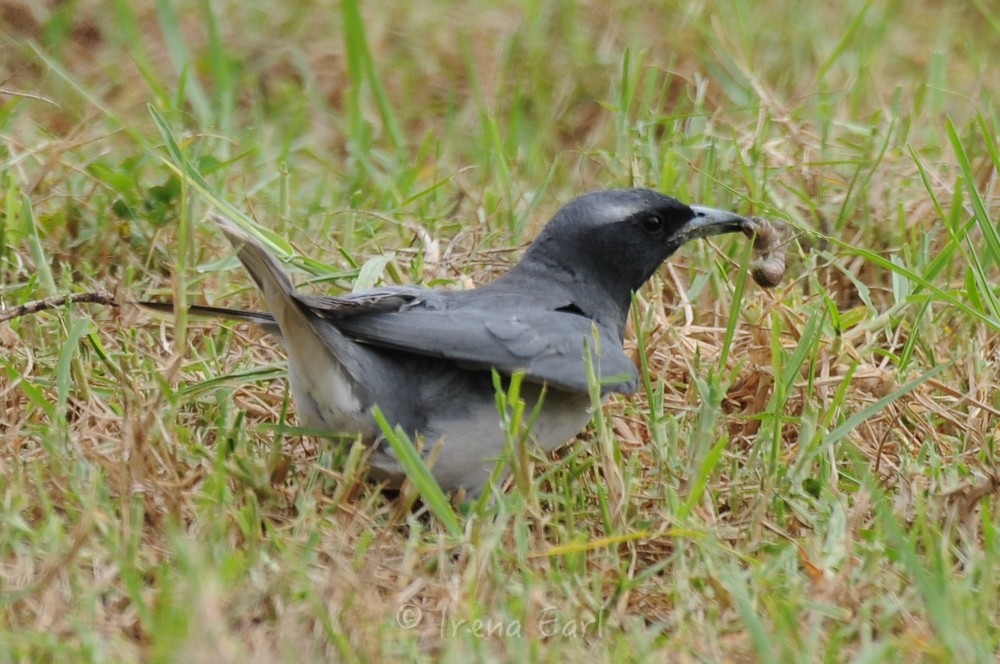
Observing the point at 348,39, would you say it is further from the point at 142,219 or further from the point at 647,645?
the point at 647,645

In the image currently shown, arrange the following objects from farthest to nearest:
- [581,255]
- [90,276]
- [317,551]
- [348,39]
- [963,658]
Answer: [348,39]
[90,276]
[581,255]
[317,551]
[963,658]

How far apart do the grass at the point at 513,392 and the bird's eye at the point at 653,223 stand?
0.38 meters

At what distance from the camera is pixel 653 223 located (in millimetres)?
4816

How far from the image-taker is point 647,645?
3.24 meters

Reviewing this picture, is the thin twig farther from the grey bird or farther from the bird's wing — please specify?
the bird's wing

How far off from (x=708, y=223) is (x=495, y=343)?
1.06 m

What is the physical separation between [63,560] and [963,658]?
78.5 inches

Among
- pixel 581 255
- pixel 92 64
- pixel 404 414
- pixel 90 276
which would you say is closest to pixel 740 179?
pixel 581 255

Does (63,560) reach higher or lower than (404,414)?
higher

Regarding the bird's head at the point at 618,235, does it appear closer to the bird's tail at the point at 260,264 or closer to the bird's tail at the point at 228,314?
the bird's tail at the point at 228,314

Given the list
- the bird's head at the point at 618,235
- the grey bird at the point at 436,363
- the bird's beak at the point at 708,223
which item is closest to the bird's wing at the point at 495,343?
the grey bird at the point at 436,363

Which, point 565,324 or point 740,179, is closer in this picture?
point 565,324

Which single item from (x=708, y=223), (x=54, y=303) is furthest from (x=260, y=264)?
(x=708, y=223)

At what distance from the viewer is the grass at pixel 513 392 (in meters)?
3.31
